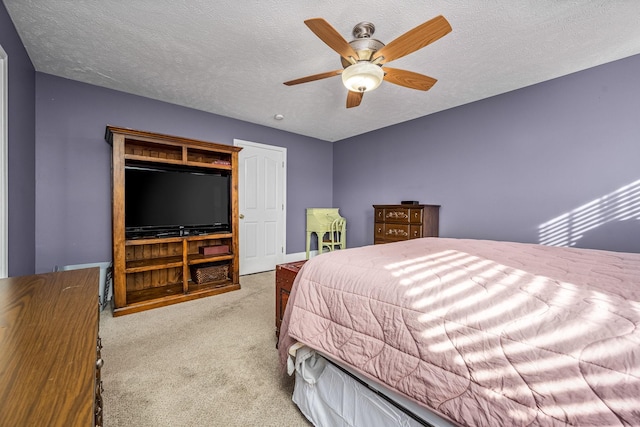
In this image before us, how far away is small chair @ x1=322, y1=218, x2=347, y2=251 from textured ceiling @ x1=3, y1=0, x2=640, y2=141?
2250 millimetres

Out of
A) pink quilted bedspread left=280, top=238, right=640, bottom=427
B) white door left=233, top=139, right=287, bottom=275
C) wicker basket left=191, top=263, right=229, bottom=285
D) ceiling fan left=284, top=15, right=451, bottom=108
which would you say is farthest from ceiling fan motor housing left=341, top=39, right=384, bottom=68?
wicker basket left=191, top=263, right=229, bottom=285

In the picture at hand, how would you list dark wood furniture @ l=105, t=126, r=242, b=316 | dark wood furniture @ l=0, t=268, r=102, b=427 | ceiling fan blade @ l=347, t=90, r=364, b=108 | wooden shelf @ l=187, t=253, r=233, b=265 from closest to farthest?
dark wood furniture @ l=0, t=268, r=102, b=427, ceiling fan blade @ l=347, t=90, r=364, b=108, dark wood furniture @ l=105, t=126, r=242, b=316, wooden shelf @ l=187, t=253, r=233, b=265

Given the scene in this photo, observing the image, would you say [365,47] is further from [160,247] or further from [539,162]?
[160,247]

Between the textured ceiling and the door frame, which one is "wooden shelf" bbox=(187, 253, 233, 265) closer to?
the door frame

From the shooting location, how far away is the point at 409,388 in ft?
3.09

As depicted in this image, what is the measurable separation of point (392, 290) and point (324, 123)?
363 cm

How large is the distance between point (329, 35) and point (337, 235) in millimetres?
3733

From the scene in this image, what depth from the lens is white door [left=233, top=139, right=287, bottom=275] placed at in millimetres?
4168

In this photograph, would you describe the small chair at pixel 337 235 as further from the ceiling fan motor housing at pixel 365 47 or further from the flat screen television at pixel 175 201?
the ceiling fan motor housing at pixel 365 47

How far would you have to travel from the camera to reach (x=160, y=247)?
3.28 m

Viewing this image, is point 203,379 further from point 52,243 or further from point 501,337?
point 52,243

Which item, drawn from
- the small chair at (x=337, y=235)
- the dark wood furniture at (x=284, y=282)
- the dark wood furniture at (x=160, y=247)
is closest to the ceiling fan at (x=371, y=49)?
the dark wood furniture at (x=284, y=282)

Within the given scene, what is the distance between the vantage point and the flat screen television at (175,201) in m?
2.87

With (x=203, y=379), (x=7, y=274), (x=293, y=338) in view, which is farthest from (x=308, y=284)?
(x=7, y=274)
